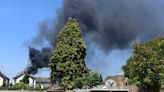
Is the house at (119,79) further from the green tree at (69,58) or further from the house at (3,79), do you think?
the house at (3,79)

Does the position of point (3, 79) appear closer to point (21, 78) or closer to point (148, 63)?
point (21, 78)

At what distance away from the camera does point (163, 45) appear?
2026 inches

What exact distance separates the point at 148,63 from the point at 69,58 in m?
41.0

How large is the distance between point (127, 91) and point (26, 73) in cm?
8912

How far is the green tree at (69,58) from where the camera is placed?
89125 millimetres

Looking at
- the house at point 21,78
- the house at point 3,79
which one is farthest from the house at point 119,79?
the house at point 3,79

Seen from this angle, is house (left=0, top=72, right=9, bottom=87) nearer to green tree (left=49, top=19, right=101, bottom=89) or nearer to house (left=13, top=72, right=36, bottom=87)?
house (left=13, top=72, right=36, bottom=87)

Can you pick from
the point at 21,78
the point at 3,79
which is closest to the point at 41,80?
the point at 21,78

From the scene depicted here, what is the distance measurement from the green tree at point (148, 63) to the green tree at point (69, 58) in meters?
35.5

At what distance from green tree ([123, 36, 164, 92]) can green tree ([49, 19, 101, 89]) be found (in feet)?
117

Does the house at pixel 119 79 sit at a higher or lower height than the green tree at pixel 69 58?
lower

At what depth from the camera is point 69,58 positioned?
90688 millimetres

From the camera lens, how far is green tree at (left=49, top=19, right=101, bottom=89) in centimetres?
8912

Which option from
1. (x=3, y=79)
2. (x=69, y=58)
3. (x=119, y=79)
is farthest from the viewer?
(x=3, y=79)
